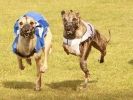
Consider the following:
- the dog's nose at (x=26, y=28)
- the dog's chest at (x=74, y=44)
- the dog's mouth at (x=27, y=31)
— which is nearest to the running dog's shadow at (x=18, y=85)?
the dog's chest at (x=74, y=44)

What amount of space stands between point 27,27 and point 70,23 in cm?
106

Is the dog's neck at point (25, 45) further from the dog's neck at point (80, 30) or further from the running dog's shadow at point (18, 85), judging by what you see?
the running dog's shadow at point (18, 85)

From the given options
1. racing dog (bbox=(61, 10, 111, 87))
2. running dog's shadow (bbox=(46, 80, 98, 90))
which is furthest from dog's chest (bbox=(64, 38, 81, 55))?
running dog's shadow (bbox=(46, 80, 98, 90))

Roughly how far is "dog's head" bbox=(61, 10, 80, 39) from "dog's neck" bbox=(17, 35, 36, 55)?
2.58 feet

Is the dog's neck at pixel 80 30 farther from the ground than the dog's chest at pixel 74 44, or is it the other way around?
the dog's neck at pixel 80 30

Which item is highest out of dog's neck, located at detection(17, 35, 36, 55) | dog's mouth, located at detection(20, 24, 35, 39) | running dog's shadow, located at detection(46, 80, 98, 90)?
dog's mouth, located at detection(20, 24, 35, 39)

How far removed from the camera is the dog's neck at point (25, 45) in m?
11.5

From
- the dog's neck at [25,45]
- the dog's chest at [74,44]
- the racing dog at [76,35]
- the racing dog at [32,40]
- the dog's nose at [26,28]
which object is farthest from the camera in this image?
the dog's chest at [74,44]

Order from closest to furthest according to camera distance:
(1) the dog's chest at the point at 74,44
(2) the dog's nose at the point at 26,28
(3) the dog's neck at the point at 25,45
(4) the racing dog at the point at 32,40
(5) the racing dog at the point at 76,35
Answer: (2) the dog's nose at the point at 26,28
(4) the racing dog at the point at 32,40
(3) the dog's neck at the point at 25,45
(5) the racing dog at the point at 76,35
(1) the dog's chest at the point at 74,44

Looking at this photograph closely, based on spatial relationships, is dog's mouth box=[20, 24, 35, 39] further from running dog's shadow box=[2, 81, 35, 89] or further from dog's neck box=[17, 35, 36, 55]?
running dog's shadow box=[2, 81, 35, 89]

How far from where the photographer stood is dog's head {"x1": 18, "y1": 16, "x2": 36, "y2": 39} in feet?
36.6

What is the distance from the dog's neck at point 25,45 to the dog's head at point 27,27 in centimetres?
14

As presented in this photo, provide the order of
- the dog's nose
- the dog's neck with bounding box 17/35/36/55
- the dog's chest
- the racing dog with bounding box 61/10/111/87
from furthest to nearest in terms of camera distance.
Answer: the dog's chest, the racing dog with bounding box 61/10/111/87, the dog's neck with bounding box 17/35/36/55, the dog's nose

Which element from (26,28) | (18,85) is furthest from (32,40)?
(18,85)
